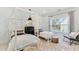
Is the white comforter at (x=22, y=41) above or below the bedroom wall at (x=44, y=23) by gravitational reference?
below

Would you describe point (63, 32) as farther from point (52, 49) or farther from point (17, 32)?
point (17, 32)

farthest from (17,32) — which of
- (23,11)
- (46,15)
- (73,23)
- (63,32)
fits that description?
(73,23)

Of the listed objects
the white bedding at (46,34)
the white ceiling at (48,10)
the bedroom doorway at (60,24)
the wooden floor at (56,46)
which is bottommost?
the wooden floor at (56,46)

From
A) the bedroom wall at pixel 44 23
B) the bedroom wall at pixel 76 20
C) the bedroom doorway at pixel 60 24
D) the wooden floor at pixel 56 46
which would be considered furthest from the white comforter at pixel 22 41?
the bedroom wall at pixel 76 20

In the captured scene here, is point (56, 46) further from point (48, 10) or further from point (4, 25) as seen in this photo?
point (4, 25)

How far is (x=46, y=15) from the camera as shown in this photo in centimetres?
169

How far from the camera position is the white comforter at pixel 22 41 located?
1.66 m

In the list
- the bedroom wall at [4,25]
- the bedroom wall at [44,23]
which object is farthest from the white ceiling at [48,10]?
the bedroom wall at [4,25]

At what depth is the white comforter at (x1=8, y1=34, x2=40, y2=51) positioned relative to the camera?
1660mm

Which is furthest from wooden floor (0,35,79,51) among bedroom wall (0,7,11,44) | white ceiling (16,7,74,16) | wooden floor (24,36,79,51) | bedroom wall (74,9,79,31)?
white ceiling (16,7,74,16)

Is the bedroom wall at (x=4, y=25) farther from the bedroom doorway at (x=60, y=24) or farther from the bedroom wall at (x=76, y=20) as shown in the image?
the bedroom wall at (x=76, y=20)

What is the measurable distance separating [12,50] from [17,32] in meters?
0.32

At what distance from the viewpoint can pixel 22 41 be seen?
5.50ft

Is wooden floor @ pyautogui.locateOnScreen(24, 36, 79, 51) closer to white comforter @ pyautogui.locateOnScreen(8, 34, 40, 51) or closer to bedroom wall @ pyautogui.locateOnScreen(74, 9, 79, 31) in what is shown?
white comforter @ pyautogui.locateOnScreen(8, 34, 40, 51)
